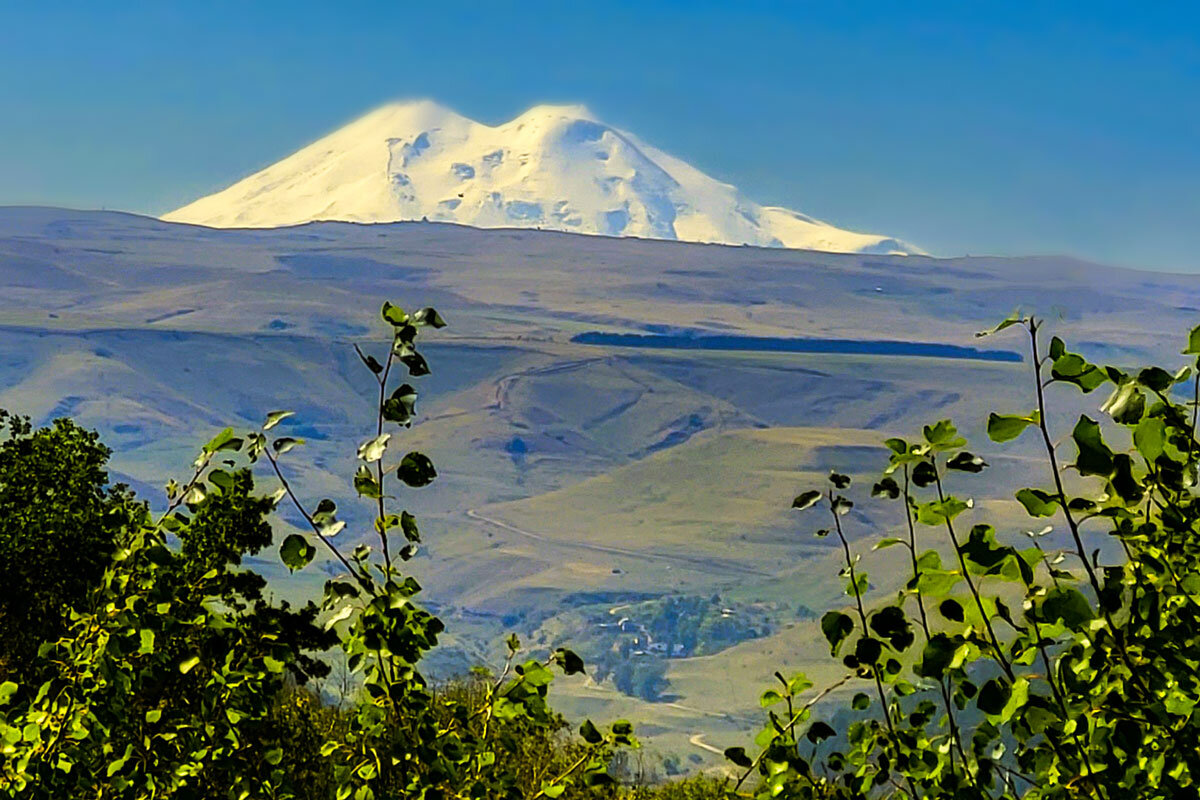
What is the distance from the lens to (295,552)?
3527mm

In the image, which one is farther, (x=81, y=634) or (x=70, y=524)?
(x=70, y=524)

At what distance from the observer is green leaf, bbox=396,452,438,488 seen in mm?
3504

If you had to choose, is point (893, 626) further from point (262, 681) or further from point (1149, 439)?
point (262, 681)

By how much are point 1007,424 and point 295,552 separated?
1672 mm

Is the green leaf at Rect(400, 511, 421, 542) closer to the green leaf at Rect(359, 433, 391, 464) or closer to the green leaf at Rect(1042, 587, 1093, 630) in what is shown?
the green leaf at Rect(359, 433, 391, 464)

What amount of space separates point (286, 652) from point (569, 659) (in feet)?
2.83

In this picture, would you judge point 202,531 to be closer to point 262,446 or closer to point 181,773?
point 181,773

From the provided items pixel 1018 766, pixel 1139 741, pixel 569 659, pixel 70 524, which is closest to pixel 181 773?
pixel 569 659

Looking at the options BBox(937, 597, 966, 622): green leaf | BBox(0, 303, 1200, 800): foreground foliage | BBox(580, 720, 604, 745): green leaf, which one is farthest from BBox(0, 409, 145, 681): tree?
BBox(937, 597, 966, 622): green leaf

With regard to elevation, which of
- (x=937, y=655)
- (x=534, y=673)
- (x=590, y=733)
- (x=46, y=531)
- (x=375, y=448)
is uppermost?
(x=375, y=448)

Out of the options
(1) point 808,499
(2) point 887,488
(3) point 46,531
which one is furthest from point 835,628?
(3) point 46,531

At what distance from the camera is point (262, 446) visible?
3.56 m

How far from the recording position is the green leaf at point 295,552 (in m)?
3.50

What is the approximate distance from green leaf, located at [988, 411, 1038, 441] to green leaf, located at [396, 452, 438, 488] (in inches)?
53.6
